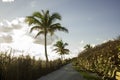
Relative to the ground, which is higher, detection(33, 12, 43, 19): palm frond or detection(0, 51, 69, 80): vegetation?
detection(33, 12, 43, 19): palm frond

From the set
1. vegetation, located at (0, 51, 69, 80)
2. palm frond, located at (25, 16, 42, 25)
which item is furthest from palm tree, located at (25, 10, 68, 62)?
vegetation, located at (0, 51, 69, 80)

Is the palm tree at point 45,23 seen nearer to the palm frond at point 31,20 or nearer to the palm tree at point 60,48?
the palm frond at point 31,20

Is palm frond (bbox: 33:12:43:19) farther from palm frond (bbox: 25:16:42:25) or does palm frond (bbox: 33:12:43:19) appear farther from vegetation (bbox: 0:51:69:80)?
vegetation (bbox: 0:51:69:80)

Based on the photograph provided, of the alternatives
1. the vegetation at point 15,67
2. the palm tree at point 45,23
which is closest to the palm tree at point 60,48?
the palm tree at point 45,23

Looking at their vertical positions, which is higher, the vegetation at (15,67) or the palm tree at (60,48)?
the palm tree at (60,48)

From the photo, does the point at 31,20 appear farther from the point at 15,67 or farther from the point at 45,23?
the point at 15,67

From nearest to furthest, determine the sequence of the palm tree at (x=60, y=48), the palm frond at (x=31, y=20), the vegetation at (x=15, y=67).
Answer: the vegetation at (x=15, y=67)
the palm frond at (x=31, y=20)
the palm tree at (x=60, y=48)

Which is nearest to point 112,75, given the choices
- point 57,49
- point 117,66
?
point 117,66

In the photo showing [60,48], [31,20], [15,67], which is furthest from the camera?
[60,48]

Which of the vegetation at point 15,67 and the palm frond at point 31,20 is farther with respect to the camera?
the palm frond at point 31,20

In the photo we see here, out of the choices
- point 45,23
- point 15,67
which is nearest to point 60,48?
point 45,23

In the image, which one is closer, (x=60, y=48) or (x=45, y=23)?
(x=45, y=23)

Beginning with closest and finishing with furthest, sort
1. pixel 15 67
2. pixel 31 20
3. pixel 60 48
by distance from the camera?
1. pixel 15 67
2. pixel 31 20
3. pixel 60 48

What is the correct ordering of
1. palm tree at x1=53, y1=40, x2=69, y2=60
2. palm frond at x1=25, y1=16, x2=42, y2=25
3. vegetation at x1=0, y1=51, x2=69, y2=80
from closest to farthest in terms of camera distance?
vegetation at x1=0, y1=51, x2=69, y2=80
palm frond at x1=25, y1=16, x2=42, y2=25
palm tree at x1=53, y1=40, x2=69, y2=60
